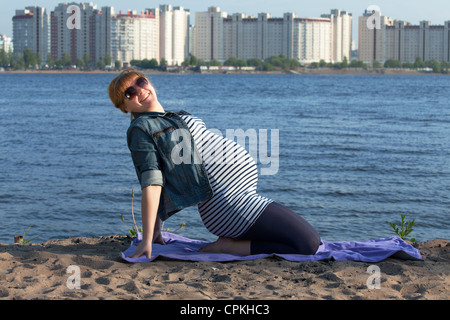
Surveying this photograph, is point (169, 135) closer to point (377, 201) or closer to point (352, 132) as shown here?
point (377, 201)

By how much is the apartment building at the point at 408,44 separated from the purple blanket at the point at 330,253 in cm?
15370

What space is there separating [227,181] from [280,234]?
57 cm

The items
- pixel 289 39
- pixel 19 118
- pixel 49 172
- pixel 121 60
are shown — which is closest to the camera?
pixel 49 172

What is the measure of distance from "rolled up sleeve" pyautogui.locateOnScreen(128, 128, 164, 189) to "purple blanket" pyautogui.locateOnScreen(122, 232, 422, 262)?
0.68 meters

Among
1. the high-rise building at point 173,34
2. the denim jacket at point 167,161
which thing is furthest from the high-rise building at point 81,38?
the denim jacket at point 167,161

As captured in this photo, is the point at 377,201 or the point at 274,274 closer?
the point at 274,274

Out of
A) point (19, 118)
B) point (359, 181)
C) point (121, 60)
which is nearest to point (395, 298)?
point (359, 181)

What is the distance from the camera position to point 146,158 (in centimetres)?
446

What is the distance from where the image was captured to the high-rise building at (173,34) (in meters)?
166

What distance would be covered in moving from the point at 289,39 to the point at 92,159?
164249mm

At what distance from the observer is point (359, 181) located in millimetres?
14117

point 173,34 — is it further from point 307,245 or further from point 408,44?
point 307,245

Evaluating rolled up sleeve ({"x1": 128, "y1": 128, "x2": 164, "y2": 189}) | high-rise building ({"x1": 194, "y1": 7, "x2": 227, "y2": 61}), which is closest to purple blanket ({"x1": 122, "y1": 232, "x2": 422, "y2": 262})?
rolled up sleeve ({"x1": 128, "y1": 128, "x2": 164, "y2": 189})

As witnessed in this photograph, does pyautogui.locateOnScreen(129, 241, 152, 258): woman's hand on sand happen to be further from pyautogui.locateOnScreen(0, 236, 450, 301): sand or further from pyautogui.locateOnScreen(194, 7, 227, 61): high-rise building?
pyautogui.locateOnScreen(194, 7, 227, 61): high-rise building
